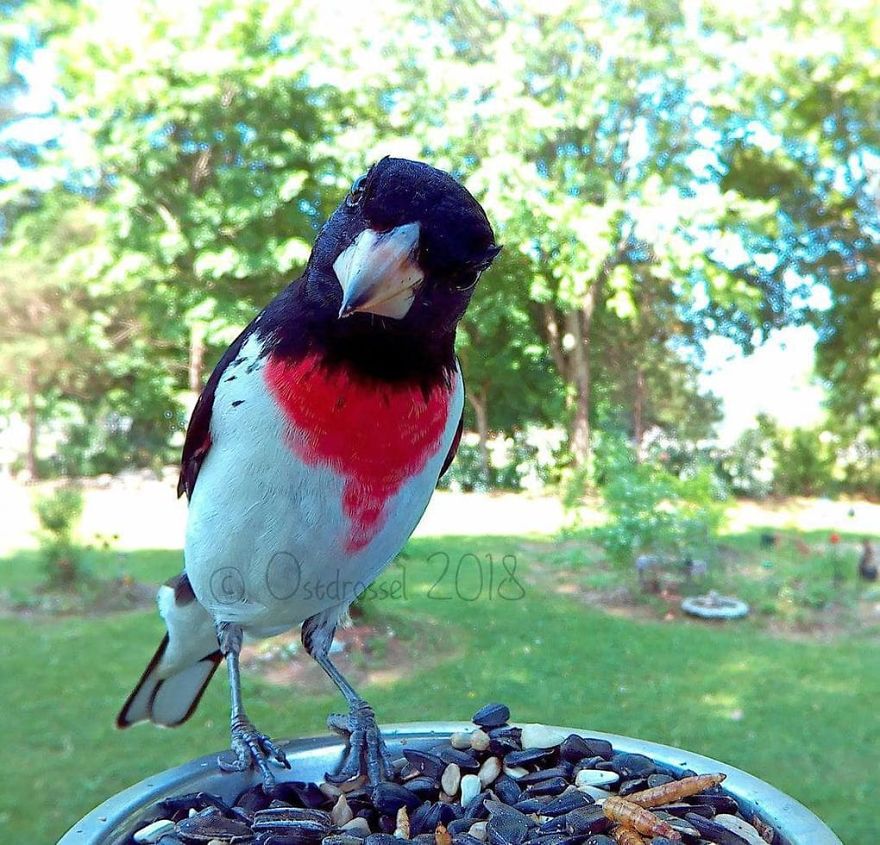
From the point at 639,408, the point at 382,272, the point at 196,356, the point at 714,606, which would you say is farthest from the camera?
the point at 639,408

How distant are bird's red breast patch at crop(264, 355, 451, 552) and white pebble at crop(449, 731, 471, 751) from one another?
0.97 feet

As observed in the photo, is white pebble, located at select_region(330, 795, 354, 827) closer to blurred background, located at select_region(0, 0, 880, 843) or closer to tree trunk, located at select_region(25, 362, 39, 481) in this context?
blurred background, located at select_region(0, 0, 880, 843)

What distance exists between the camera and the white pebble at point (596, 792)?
31.9 inches

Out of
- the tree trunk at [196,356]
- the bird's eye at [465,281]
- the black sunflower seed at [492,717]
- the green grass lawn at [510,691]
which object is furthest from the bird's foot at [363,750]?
the tree trunk at [196,356]

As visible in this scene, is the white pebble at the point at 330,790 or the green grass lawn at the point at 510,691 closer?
the white pebble at the point at 330,790

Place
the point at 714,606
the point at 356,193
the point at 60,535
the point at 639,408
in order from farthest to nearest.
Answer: the point at 639,408 < the point at 60,535 < the point at 714,606 < the point at 356,193

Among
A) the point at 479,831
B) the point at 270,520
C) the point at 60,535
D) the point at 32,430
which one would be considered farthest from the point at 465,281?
the point at 32,430

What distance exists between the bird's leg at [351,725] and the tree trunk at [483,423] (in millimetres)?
2326

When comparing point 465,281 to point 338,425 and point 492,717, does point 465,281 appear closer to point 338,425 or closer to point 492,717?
point 338,425

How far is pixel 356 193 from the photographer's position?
29.6 inches

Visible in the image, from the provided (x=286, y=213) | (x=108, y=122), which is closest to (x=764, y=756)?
(x=286, y=213)

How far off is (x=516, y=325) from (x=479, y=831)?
340 cm

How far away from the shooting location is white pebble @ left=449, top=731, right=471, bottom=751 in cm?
94

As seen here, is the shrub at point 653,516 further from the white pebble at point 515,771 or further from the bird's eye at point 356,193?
the bird's eye at point 356,193
